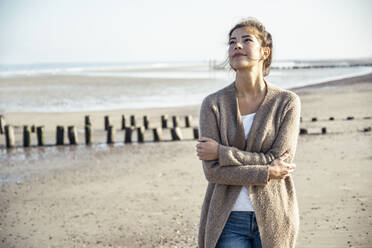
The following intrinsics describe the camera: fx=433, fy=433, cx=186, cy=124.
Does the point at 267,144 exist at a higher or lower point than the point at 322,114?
higher

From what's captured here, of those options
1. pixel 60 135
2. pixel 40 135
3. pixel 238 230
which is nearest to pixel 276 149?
pixel 238 230

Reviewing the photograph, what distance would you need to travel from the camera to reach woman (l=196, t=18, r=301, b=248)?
294 centimetres

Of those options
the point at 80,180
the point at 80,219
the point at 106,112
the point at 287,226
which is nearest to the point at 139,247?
the point at 80,219

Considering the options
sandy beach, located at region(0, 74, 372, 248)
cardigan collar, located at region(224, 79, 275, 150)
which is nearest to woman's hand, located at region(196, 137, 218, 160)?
cardigan collar, located at region(224, 79, 275, 150)

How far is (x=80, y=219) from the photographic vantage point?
7.62 metres

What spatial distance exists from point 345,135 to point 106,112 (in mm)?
13698

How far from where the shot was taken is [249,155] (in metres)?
3.06

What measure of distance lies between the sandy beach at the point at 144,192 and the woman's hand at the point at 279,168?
3297 mm

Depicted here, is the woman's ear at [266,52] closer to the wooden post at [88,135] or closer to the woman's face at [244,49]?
the woman's face at [244,49]

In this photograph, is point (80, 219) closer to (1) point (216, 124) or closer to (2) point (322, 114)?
(1) point (216, 124)

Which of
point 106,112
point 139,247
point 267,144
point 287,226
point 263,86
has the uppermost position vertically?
point 263,86

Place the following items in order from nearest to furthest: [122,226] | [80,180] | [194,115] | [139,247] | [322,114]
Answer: [139,247], [122,226], [80,180], [322,114], [194,115]

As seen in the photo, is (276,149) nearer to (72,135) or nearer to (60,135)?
(72,135)

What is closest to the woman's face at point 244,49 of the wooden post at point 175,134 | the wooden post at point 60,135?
the wooden post at point 175,134
